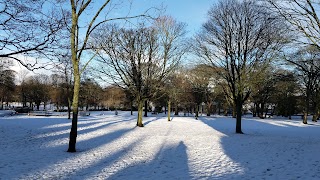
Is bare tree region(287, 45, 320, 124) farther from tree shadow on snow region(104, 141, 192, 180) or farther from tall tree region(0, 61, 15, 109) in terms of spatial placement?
tall tree region(0, 61, 15, 109)

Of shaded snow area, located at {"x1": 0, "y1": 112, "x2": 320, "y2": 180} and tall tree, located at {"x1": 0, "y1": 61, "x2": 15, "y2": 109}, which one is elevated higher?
tall tree, located at {"x1": 0, "y1": 61, "x2": 15, "y2": 109}

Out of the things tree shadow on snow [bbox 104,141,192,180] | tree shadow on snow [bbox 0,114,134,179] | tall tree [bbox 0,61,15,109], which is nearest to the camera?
tree shadow on snow [bbox 104,141,192,180]

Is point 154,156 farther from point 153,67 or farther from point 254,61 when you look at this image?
point 153,67

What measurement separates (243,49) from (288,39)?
7.05m

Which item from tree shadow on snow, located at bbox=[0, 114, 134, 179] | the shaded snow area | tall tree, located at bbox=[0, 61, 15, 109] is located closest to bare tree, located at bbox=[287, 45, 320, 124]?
the shaded snow area

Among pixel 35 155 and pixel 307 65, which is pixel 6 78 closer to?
pixel 35 155

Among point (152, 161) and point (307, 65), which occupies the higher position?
point (307, 65)

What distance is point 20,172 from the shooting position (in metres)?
7.68

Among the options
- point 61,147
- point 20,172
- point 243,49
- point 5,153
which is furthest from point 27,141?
point 243,49

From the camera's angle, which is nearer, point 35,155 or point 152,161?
point 152,161

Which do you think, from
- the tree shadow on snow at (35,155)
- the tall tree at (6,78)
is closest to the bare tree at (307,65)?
the tree shadow on snow at (35,155)

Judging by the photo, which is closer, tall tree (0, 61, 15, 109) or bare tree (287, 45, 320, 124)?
bare tree (287, 45, 320, 124)

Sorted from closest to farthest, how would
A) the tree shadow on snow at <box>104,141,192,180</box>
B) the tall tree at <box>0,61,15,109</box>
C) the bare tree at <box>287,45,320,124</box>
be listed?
the tree shadow on snow at <box>104,141,192,180</box>
the bare tree at <box>287,45,320,124</box>
the tall tree at <box>0,61,15,109</box>

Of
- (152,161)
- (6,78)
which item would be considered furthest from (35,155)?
(6,78)
